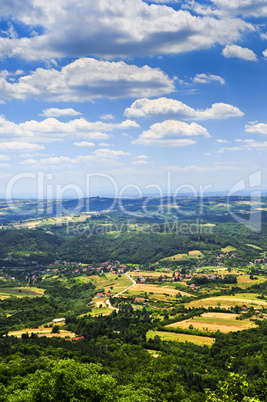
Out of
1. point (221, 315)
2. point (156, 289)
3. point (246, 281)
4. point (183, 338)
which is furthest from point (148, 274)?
point (183, 338)

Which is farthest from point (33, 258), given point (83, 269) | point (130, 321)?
point (130, 321)

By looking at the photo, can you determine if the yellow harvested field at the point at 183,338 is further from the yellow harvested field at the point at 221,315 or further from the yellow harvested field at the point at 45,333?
the yellow harvested field at the point at 45,333

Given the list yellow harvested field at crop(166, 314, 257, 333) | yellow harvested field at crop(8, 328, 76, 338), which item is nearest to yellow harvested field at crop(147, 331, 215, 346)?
yellow harvested field at crop(166, 314, 257, 333)

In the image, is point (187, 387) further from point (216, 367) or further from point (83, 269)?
point (83, 269)

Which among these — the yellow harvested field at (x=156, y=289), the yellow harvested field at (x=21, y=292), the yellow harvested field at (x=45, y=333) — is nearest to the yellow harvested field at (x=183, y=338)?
the yellow harvested field at (x=45, y=333)

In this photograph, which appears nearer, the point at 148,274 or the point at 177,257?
the point at 148,274

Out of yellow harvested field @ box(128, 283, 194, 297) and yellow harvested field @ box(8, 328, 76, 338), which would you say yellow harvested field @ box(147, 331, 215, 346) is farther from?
yellow harvested field @ box(128, 283, 194, 297)

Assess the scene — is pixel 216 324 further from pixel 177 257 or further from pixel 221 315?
pixel 177 257
